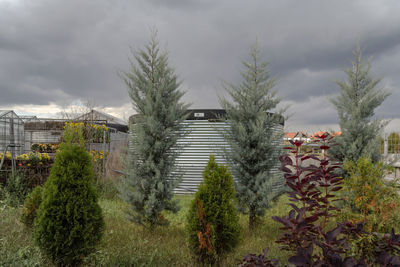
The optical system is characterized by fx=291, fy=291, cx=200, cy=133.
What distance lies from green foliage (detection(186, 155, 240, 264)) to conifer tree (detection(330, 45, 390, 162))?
173 inches

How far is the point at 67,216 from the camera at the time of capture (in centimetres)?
343

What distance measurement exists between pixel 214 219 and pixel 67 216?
1.76m

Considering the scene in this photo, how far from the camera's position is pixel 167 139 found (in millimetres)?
5320

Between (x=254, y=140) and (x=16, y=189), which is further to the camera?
(x=16, y=189)

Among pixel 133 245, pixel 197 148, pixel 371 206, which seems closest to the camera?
pixel 371 206

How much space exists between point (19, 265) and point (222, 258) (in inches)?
95.3

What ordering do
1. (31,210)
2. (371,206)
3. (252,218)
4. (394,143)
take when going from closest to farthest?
(371,206) → (31,210) → (252,218) → (394,143)

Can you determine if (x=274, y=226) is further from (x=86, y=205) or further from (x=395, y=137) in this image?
(x=395, y=137)

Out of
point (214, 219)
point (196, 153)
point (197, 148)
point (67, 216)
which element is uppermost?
point (197, 148)

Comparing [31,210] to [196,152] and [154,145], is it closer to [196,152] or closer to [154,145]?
[154,145]

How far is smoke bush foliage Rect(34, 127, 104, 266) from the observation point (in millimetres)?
3428

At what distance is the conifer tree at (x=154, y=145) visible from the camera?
16.8 ft

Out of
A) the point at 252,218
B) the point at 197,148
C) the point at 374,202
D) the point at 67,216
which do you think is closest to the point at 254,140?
the point at 252,218

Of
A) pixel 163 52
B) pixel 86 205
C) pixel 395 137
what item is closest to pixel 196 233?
pixel 86 205
